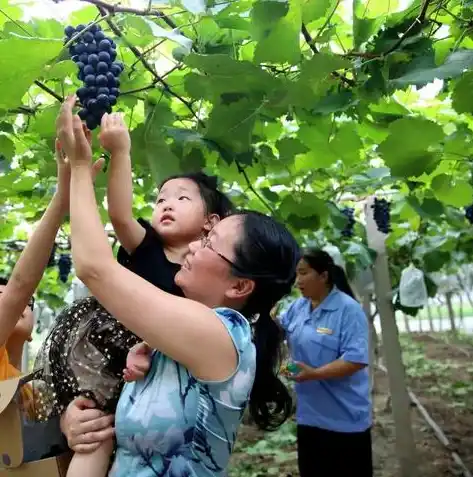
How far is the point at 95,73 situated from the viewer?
992mm

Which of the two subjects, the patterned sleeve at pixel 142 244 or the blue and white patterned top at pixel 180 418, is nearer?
the blue and white patterned top at pixel 180 418

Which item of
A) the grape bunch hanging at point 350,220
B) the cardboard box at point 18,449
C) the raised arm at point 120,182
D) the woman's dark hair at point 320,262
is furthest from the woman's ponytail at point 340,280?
the cardboard box at point 18,449

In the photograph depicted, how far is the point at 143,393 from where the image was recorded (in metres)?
0.96

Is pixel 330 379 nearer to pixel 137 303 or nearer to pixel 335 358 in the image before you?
pixel 335 358

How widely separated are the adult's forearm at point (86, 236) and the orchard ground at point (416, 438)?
138 inches

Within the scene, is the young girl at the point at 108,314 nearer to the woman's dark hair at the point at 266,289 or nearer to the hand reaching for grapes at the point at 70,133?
the hand reaching for grapes at the point at 70,133

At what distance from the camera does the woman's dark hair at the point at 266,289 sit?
1062 mm

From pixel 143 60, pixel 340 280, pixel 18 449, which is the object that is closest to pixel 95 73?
pixel 143 60

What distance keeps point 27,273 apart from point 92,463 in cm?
39

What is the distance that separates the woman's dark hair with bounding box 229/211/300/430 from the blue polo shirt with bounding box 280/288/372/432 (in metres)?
1.48

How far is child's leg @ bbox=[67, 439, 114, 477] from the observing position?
103 centimetres

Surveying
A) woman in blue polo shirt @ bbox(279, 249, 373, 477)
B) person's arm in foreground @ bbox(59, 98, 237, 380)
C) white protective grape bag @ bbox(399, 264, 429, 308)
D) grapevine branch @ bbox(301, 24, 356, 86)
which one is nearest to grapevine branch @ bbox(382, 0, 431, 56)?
grapevine branch @ bbox(301, 24, 356, 86)

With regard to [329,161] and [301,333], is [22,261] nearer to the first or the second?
[329,161]

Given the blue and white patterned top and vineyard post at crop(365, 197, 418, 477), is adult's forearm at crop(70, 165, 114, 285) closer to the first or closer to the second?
the blue and white patterned top
